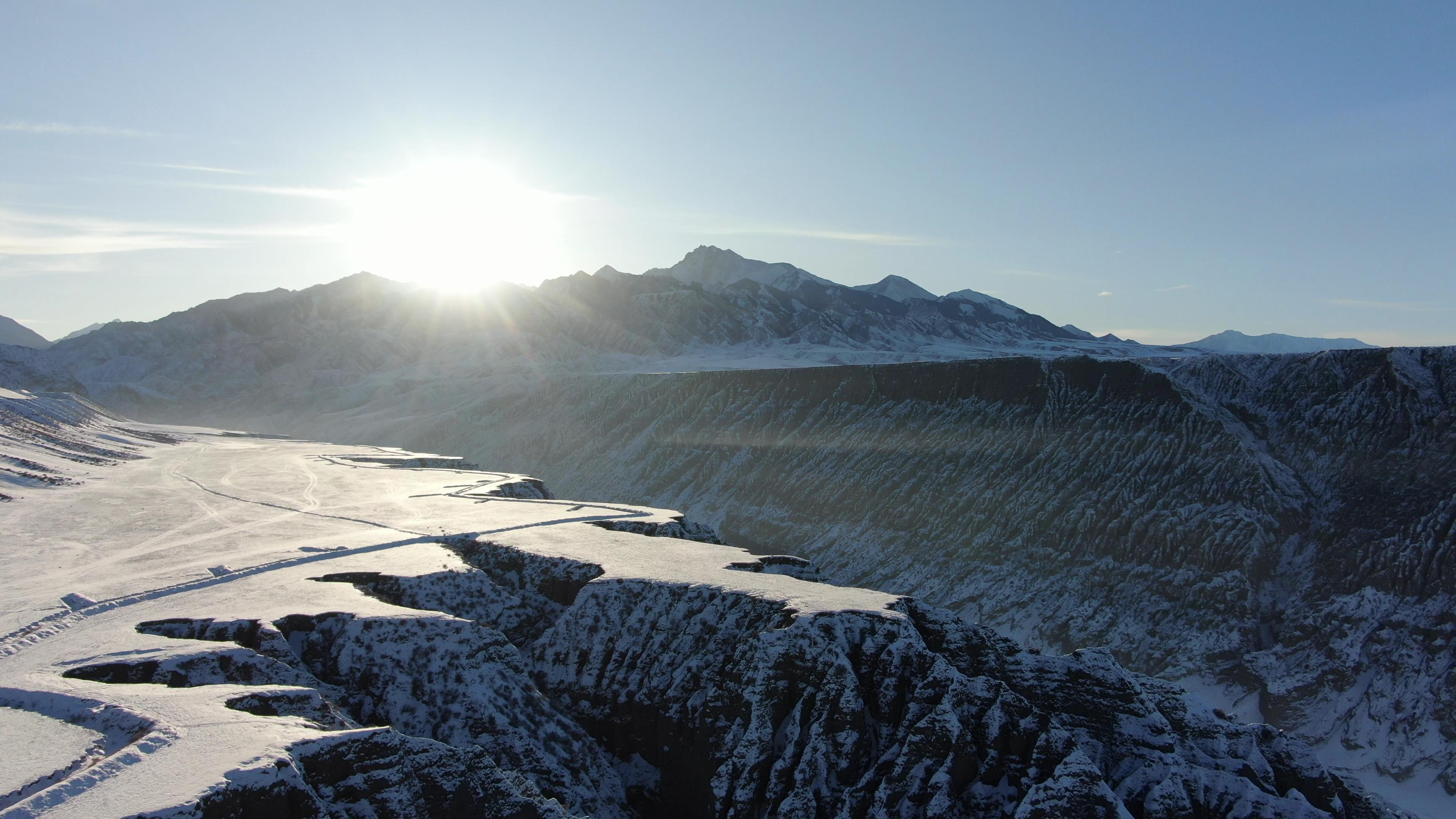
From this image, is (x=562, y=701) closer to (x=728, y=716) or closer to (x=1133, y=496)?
(x=728, y=716)

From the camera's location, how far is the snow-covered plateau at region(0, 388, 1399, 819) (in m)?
15.9

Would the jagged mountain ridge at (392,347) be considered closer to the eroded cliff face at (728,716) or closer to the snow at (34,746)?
the eroded cliff face at (728,716)

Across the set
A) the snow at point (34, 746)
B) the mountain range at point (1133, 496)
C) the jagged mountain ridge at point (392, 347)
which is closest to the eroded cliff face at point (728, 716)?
the snow at point (34, 746)

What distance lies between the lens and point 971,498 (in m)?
59.6

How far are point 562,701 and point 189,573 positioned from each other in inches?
558

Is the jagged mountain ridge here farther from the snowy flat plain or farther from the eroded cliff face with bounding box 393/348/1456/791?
the snowy flat plain

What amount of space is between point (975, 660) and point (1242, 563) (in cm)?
3182

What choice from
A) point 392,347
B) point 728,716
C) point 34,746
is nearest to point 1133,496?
point 728,716

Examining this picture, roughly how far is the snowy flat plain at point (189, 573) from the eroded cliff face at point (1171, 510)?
76.8 ft

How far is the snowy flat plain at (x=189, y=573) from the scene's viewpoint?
48.0ft

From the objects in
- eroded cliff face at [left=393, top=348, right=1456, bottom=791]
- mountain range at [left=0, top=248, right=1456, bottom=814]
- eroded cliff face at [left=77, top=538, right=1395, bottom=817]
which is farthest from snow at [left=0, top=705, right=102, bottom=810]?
eroded cliff face at [left=393, top=348, right=1456, bottom=791]

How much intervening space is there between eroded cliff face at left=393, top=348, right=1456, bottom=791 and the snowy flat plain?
76.8 ft

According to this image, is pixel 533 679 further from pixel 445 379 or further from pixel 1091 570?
pixel 445 379

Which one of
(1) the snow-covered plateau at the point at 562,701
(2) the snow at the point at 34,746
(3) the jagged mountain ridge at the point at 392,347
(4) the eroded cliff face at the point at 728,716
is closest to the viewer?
(2) the snow at the point at 34,746
